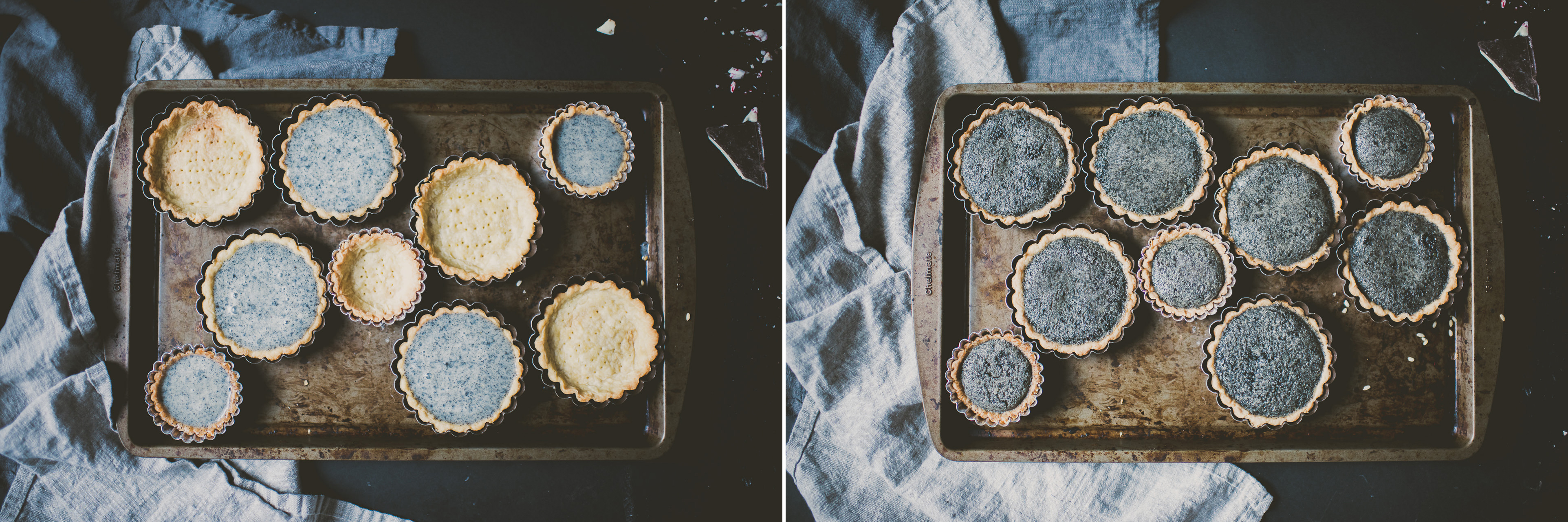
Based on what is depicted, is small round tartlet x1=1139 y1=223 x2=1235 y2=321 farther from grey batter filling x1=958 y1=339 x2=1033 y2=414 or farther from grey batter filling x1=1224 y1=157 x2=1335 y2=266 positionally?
grey batter filling x1=958 y1=339 x2=1033 y2=414

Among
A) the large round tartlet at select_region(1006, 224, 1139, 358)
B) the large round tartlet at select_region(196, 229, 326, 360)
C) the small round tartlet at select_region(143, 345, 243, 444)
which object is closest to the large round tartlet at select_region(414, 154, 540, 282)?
the large round tartlet at select_region(196, 229, 326, 360)

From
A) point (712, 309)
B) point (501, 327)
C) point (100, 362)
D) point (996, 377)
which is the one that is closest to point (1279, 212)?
point (996, 377)

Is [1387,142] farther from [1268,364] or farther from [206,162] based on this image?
[206,162]

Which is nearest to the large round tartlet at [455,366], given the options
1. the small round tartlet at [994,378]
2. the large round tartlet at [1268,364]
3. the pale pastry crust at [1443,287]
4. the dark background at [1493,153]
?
the dark background at [1493,153]

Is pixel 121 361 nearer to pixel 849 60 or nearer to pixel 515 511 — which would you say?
pixel 515 511

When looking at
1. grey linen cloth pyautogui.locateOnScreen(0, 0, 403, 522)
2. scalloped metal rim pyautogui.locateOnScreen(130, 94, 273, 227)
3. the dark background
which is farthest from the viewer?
the dark background
